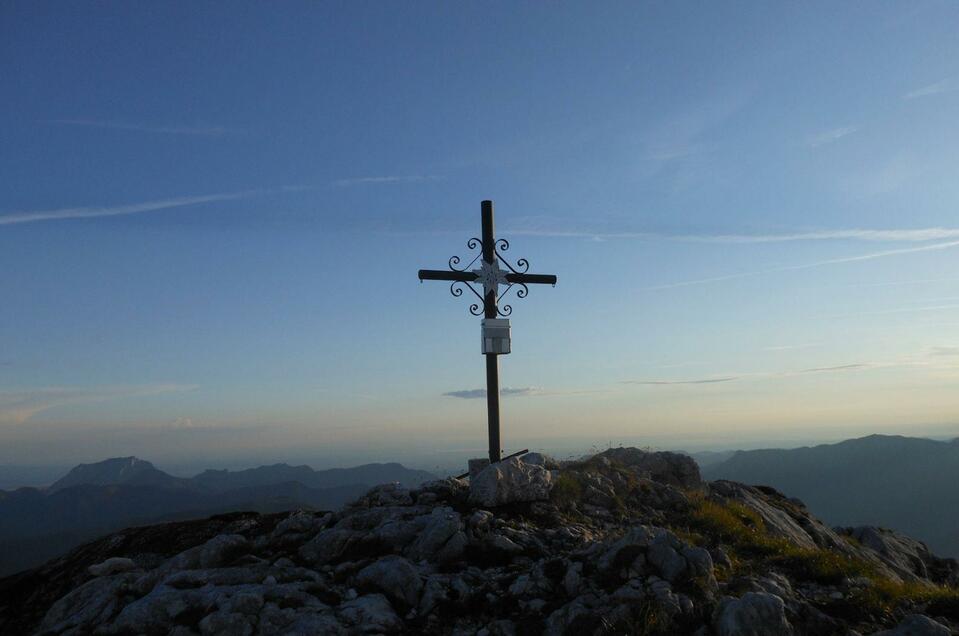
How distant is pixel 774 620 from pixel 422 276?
11059 millimetres

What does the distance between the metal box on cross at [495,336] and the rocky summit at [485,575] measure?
11.7 feet

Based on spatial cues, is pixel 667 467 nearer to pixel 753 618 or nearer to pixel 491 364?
pixel 491 364

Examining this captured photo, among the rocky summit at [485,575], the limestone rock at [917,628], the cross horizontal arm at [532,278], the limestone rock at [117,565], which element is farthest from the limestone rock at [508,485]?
the limestone rock at [917,628]

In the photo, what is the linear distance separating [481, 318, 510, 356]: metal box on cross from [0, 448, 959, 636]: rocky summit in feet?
11.7

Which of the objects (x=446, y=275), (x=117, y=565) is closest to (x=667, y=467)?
(x=446, y=275)

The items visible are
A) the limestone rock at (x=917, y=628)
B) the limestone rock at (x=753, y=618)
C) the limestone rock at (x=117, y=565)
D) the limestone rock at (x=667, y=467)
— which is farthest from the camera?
the limestone rock at (x=667, y=467)

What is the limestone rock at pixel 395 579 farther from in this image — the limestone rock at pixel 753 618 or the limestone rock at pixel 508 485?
the limestone rock at pixel 753 618

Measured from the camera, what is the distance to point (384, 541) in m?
A: 10.9

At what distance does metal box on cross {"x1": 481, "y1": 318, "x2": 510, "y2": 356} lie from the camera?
1602cm

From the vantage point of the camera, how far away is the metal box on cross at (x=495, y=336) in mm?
16016

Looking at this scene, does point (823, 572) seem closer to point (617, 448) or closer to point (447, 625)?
point (447, 625)

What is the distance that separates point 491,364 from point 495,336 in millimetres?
751

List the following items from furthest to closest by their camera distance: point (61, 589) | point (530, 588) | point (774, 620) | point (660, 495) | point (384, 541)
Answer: point (660, 495), point (61, 589), point (384, 541), point (530, 588), point (774, 620)

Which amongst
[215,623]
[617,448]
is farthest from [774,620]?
[617,448]
